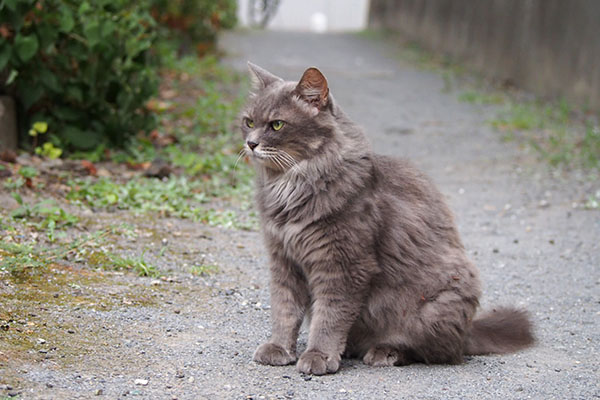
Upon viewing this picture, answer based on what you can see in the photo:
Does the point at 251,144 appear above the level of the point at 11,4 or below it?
below

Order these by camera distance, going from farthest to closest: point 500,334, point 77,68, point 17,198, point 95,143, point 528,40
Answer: point 528,40 < point 95,143 < point 77,68 < point 17,198 < point 500,334

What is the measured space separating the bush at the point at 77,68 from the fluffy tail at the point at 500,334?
4.04 meters

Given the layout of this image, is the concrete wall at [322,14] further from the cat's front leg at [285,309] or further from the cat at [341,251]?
the cat's front leg at [285,309]

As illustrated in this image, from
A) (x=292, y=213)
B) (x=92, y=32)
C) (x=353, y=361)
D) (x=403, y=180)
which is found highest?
(x=92, y=32)

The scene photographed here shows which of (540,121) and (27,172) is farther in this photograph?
(540,121)

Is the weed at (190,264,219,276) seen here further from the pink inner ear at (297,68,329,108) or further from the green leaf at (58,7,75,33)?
the green leaf at (58,7,75,33)

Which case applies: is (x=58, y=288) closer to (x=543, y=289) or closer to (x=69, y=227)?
(x=69, y=227)

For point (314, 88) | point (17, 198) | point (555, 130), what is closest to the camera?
point (314, 88)

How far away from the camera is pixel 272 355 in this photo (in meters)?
3.54

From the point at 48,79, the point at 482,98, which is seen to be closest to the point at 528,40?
the point at 482,98

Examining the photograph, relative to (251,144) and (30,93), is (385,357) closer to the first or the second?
(251,144)

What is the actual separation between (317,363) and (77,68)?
4.24m

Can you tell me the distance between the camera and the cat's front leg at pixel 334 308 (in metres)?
3.52

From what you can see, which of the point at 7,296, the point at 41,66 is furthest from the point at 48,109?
the point at 7,296
